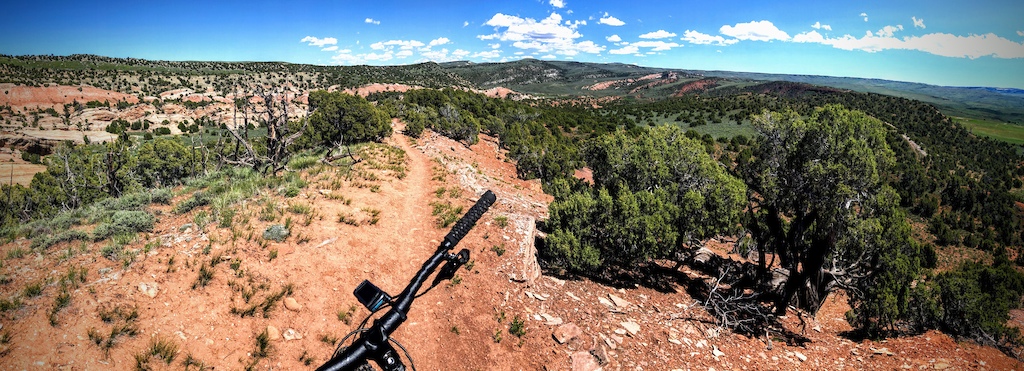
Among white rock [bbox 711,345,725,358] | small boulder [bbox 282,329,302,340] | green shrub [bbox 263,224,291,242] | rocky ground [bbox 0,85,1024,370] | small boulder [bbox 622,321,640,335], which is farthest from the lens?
green shrub [bbox 263,224,291,242]

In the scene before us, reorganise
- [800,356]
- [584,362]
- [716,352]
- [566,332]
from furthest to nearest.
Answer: [800,356]
[716,352]
[566,332]
[584,362]

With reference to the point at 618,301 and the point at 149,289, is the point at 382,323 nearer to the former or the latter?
the point at 149,289

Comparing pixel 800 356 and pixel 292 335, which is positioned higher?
pixel 292 335

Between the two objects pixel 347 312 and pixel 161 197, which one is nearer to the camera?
pixel 347 312

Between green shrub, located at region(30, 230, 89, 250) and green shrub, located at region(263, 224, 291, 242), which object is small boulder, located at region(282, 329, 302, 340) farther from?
green shrub, located at region(30, 230, 89, 250)

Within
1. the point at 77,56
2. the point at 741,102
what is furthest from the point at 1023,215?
the point at 77,56

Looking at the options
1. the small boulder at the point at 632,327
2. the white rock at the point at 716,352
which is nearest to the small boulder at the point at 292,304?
the small boulder at the point at 632,327

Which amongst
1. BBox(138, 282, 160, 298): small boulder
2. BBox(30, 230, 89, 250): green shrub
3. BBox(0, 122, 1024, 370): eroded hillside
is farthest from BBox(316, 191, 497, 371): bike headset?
BBox(30, 230, 89, 250): green shrub

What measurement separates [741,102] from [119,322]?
247ft

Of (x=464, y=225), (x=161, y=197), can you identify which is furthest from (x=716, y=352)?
(x=161, y=197)

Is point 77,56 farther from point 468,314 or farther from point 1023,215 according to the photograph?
point 1023,215

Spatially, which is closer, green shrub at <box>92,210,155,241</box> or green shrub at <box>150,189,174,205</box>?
green shrub at <box>92,210,155,241</box>

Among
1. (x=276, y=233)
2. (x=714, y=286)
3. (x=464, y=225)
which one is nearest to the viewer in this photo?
(x=464, y=225)

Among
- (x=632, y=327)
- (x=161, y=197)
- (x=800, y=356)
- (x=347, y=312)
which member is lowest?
(x=800, y=356)
